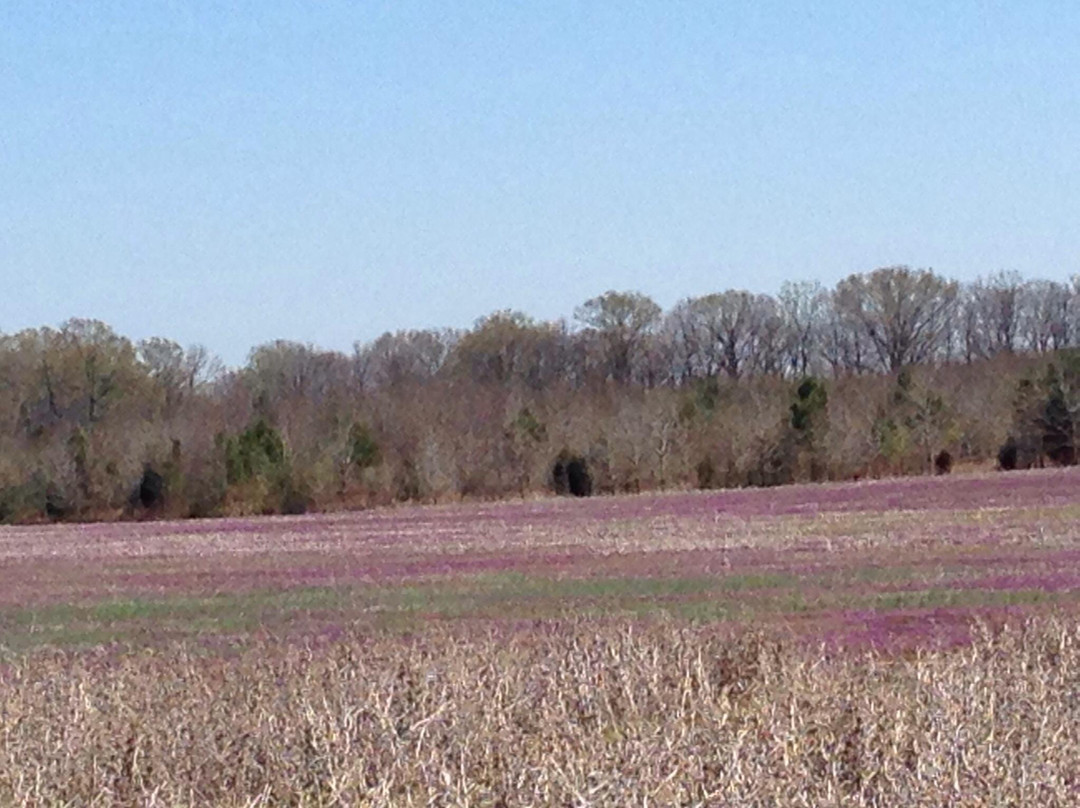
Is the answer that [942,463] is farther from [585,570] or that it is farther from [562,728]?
[562,728]

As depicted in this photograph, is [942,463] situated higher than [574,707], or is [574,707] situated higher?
[942,463]

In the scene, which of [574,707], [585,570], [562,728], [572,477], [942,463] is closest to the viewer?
[562,728]

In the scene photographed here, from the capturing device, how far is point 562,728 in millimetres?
10281

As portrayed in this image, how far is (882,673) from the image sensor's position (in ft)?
38.5

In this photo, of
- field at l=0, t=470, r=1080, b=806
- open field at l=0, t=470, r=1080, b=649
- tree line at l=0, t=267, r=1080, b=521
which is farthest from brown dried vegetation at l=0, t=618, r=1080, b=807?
tree line at l=0, t=267, r=1080, b=521

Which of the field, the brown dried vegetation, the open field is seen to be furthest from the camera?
the open field

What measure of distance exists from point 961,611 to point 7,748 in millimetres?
13448

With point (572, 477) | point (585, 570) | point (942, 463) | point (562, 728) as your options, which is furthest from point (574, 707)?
point (942, 463)

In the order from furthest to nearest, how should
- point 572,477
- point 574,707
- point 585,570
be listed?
point 572,477 < point 585,570 < point 574,707

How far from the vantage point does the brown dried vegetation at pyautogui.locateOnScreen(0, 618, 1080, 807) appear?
859cm

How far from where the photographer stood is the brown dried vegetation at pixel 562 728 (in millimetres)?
8594

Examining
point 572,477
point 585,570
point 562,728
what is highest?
point 572,477

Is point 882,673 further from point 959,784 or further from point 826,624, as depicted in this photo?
point 826,624

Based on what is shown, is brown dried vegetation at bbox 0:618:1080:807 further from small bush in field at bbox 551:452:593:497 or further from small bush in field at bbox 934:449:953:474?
small bush in field at bbox 934:449:953:474
